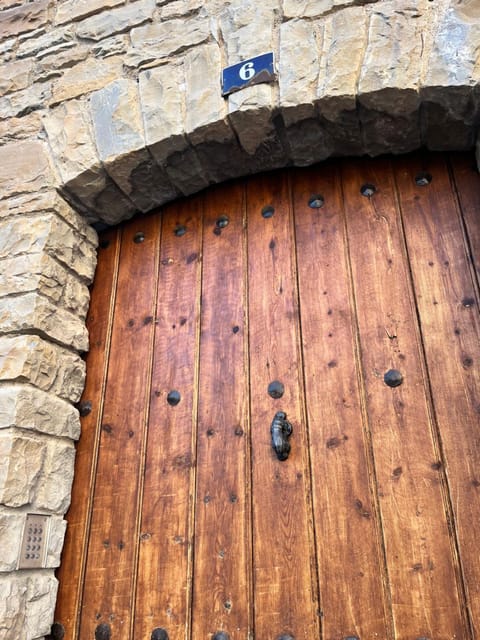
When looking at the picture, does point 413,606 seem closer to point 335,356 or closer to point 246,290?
point 335,356

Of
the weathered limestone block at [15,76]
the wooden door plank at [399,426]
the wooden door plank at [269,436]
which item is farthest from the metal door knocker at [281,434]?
the weathered limestone block at [15,76]

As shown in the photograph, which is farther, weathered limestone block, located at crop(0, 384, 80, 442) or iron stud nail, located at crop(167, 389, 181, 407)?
iron stud nail, located at crop(167, 389, 181, 407)

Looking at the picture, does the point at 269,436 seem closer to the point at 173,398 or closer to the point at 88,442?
the point at 173,398

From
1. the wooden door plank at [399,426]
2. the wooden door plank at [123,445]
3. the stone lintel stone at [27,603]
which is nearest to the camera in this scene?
the wooden door plank at [399,426]

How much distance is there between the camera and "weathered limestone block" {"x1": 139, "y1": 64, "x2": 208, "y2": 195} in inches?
64.3

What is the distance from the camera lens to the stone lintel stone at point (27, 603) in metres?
1.26

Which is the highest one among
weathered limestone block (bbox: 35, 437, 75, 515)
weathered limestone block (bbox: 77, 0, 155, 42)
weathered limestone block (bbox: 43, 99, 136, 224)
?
weathered limestone block (bbox: 77, 0, 155, 42)

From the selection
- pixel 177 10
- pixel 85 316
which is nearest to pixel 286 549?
pixel 85 316

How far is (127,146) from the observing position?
5.46 ft

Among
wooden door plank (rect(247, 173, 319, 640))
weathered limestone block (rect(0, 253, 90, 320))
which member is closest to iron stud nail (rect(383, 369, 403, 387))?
wooden door plank (rect(247, 173, 319, 640))

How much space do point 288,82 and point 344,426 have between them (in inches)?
36.9

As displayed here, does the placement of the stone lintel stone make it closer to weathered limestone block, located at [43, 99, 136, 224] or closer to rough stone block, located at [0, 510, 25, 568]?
rough stone block, located at [0, 510, 25, 568]

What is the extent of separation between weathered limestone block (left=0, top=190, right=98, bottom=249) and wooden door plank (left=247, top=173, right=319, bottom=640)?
56 centimetres

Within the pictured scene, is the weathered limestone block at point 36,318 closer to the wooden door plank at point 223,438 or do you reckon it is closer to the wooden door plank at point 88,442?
the wooden door plank at point 88,442
